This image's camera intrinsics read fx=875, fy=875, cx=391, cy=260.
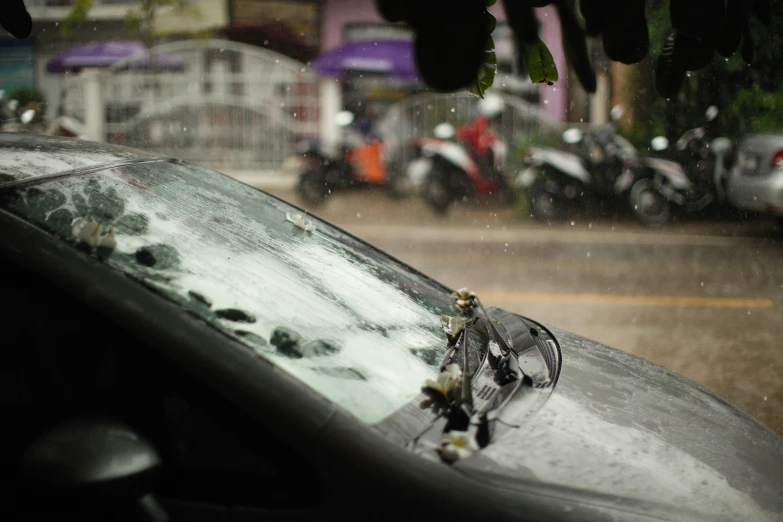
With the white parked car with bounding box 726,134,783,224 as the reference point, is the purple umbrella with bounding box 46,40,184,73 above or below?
above

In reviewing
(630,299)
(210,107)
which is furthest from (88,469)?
(210,107)

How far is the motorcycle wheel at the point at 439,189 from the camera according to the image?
11.3 meters

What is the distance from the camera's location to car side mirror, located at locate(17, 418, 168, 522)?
1.44 m

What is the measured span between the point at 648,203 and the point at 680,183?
0.44 meters

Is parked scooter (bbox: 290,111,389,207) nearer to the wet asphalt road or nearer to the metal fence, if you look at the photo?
the wet asphalt road

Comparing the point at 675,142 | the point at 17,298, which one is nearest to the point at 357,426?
the point at 17,298

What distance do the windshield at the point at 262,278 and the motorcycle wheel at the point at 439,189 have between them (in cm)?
879

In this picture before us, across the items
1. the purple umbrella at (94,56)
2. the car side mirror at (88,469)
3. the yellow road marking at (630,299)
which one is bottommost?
the yellow road marking at (630,299)

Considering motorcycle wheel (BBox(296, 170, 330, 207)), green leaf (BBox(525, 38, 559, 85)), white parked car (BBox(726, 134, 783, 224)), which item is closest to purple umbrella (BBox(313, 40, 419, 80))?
motorcycle wheel (BBox(296, 170, 330, 207))

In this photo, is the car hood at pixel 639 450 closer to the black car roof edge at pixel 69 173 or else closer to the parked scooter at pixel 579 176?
the black car roof edge at pixel 69 173

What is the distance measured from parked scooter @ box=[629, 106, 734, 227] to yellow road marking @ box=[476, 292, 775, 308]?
358 centimetres

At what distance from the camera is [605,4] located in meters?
1.61

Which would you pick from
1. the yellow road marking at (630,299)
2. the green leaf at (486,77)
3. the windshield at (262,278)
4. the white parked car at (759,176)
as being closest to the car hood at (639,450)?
the windshield at (262,278)

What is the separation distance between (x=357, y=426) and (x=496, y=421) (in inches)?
13.5
